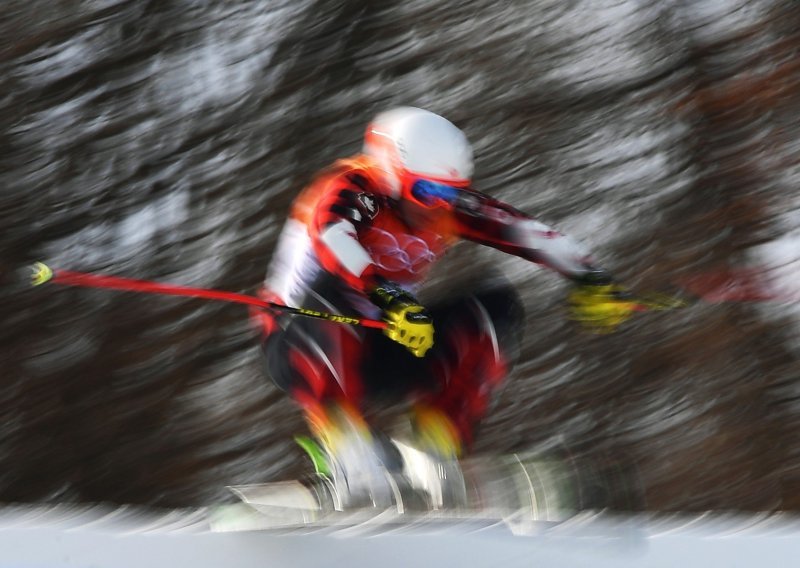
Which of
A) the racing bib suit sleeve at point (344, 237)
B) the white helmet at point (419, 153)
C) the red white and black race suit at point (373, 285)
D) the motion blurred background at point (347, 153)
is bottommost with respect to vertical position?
the motion blurred background at point (347, 153)

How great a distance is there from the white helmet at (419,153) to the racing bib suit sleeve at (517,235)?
142 millimetres

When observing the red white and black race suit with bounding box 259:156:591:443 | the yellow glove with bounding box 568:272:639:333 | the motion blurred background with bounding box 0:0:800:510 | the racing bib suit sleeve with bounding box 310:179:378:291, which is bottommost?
the motion blurred background with bounding box 0:0:800:510

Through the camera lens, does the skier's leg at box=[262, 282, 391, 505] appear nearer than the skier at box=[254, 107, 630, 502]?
No

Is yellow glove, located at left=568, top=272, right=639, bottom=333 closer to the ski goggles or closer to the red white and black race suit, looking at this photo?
the red white and black race suit

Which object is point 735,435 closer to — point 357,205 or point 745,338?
point 745,338

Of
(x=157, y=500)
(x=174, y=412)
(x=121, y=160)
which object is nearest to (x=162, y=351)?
(x=174, y=412)

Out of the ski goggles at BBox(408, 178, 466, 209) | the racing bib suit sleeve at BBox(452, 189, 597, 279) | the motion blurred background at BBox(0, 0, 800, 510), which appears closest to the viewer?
the ski goggles at BBox(408, 178, 466, 209)

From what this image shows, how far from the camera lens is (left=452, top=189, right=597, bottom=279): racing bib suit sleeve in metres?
2.93

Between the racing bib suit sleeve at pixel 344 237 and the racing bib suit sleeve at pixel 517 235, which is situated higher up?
the racing bib suit sleeve at pixel 344 237

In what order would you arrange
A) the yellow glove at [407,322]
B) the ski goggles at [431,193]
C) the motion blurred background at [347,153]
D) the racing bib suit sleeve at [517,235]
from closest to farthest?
1. the yellow glove at [407,322]
2. the ski goggles at [431,193]
3. the racing bib suit sleeve at [517,235]
4. the motion blurred background at [347,153]

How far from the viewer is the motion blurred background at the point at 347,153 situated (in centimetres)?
512

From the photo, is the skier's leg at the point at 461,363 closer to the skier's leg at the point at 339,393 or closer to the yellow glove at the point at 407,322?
the skier's leg at the point at 339,393

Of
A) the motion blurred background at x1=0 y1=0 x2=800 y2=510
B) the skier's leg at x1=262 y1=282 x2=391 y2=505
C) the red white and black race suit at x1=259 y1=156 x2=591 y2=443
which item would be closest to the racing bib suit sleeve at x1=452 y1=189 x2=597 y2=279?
the red white and black race suit at x1=259 y1=156 x2=591 y2=443

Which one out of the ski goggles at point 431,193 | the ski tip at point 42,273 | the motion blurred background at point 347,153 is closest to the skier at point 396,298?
the ski goggles at point 431,193
